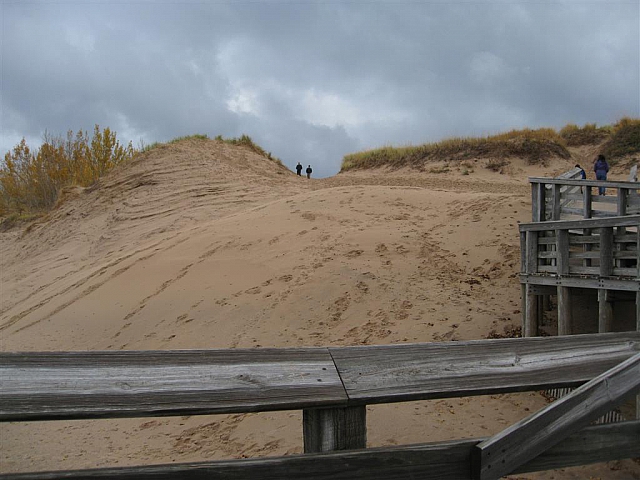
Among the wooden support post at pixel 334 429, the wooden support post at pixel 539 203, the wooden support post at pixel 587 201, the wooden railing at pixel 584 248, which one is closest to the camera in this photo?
the wooden support post at pixel 334 429

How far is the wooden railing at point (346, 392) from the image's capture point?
5.44 ft

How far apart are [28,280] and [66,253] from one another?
2.17 meters

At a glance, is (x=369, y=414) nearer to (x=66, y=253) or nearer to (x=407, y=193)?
(x=407, y=193)

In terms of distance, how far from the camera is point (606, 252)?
727 cm

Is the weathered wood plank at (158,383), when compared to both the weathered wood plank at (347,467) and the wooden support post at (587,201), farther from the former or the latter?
the wooden support post at (587,201)

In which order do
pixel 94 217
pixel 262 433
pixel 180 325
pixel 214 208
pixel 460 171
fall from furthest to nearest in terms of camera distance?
pixel 460 171 < pixel 94 217 < pixel 214 208 < pixel 180 325 < pixel 262 433

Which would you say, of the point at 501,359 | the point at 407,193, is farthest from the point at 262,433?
the point at 407,193

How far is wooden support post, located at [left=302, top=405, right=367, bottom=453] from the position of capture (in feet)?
5.86

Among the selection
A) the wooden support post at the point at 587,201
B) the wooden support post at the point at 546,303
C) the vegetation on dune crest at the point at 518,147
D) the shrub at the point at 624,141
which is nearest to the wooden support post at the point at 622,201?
the wooden support post at the point at 587,201

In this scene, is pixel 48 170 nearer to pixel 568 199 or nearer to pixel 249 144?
pixel 249 144

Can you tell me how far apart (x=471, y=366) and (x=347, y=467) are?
533 mm

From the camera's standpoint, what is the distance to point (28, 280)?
18000mm

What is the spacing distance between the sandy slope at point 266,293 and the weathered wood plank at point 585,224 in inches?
62.4

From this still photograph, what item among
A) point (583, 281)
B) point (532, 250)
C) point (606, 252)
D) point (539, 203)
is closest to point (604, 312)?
point (583, 281)
